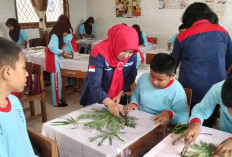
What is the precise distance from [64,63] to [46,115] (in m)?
0.86

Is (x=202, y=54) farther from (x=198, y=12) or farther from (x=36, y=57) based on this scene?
(x=36, y=57)

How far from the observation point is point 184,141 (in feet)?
3.79

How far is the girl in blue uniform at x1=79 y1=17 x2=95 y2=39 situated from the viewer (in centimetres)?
703

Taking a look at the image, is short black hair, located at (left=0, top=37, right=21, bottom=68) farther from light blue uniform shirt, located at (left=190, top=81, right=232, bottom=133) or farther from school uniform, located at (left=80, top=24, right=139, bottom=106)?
light blue uniform shirt, located at (left=190, top=81, right=232, bottom=133)

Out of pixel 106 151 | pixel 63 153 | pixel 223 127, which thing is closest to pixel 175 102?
pixel 223 127

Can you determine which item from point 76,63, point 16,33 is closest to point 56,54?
point 76,63

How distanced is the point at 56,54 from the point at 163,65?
7.97 ft

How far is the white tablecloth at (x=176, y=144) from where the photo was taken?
1049 millimetres

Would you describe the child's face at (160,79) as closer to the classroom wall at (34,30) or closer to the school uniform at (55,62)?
the school uniform at (55,62)

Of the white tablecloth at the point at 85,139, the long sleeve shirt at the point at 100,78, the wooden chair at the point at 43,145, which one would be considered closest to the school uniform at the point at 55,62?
the long sleeve shirt at the point at 100,78

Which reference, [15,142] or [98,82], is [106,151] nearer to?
[15,142]

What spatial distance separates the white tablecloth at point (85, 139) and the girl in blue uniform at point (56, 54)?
2235 mm

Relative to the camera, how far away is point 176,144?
1.13 m

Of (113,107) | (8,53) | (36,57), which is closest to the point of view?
(8,53)
